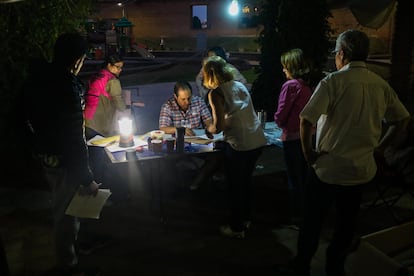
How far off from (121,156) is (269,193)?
80.3 inches

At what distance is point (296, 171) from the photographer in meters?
4.03

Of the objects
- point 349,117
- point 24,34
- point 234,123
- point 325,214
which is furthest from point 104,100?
point 349,117

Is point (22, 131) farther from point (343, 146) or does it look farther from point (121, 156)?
point (343, 146)

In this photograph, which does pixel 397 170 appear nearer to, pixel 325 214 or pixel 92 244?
pixel 325 214

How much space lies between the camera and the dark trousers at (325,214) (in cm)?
282

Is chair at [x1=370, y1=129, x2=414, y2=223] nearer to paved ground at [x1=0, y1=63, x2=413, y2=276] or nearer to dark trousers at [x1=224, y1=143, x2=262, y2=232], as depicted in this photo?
paved ground at [x1=0, y1=63, x2=413, y2=276]

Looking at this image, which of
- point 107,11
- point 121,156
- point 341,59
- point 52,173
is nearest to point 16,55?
point 121,156

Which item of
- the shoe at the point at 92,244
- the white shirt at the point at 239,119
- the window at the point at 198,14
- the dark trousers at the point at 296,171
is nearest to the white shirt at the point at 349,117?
the white shirt at the point at 239,119

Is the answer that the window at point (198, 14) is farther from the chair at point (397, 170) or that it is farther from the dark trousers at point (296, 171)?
the dark trousers at point (296, 171)

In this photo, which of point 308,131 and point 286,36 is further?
point 286,36

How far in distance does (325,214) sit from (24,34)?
3.60m

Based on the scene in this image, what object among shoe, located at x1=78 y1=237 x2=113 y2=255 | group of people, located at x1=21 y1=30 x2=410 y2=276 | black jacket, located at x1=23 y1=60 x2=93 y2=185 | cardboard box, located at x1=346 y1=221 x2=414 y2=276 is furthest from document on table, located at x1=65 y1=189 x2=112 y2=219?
cardboard box, located at x1=346 y1=221 x2=414 y2=276

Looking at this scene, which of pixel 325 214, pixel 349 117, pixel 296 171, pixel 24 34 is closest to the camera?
pixel 349 117

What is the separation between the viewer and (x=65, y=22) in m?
4.66
